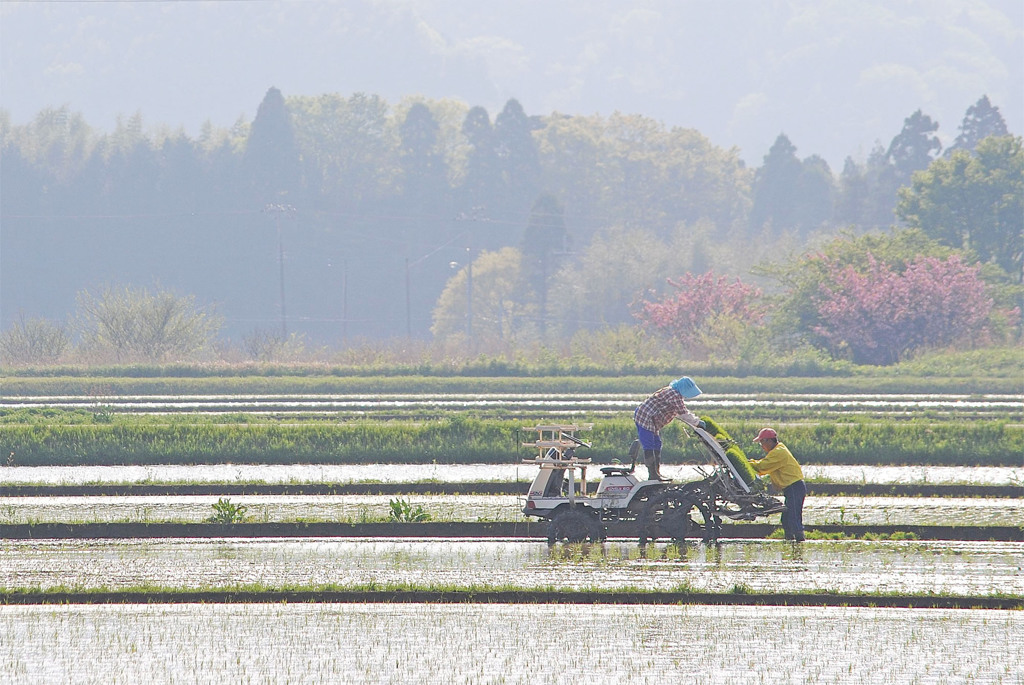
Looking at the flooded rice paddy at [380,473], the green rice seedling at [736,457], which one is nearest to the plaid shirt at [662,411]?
the green rice seedling at [736,457]

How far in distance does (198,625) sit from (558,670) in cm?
307

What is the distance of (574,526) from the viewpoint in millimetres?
14305

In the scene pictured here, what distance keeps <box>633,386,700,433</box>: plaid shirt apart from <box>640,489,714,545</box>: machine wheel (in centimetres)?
76

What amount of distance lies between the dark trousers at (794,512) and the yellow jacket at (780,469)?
7cm

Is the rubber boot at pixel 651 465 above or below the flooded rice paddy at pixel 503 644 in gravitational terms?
above

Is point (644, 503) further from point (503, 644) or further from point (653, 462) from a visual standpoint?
point (503, 644)

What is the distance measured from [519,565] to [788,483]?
3.35 metres

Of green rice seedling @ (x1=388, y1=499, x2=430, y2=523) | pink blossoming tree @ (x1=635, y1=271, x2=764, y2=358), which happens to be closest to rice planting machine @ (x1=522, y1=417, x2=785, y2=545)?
green rice seedling @ (x1=388, y1=499, x2=430, y2=523)

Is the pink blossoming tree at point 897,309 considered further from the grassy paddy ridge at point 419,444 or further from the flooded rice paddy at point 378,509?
the flooded rice paddy at point 378,509

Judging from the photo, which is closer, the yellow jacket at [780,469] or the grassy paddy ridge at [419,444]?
the yellow jacket at [780,469]

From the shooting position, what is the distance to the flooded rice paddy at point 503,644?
29.5ft

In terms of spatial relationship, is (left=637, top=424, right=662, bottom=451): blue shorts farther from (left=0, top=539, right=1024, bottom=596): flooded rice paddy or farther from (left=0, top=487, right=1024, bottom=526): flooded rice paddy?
(left=0, top=487, right=1024, bottom=526): flooded rice paddy

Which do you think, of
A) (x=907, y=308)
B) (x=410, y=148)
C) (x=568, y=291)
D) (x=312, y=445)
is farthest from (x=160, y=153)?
(x=312, y=445)

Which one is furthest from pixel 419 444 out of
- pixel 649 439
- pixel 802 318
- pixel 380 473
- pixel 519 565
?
pixel 802 318
